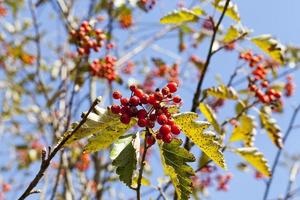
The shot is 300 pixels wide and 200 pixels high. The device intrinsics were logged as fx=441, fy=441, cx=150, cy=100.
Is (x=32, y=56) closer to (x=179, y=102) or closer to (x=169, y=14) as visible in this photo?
(x=169, y=14)

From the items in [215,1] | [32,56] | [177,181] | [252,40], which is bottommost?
[177,181]

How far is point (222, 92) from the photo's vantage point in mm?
3195

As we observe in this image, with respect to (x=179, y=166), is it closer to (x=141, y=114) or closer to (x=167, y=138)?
(x=167, y=138)

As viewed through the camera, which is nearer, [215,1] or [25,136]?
[215,1]

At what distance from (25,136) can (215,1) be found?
5.83 meters

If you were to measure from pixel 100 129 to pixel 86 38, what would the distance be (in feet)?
6.39

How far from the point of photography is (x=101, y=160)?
4832mm

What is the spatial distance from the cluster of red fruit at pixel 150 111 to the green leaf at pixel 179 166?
3.1 inches

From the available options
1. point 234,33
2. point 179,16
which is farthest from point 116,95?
point 234,33

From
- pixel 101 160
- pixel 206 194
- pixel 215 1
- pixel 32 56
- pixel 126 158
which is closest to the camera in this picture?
pixel 126 158

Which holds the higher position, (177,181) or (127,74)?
(127,74)

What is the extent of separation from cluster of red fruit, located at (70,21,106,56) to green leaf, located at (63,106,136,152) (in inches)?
72.1

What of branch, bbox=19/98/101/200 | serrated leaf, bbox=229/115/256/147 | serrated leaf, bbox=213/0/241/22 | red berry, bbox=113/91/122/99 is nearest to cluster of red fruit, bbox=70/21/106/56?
serrated leaf, bbox=213/0/241/22

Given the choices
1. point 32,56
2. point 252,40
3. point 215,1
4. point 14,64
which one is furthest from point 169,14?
point 14,64
